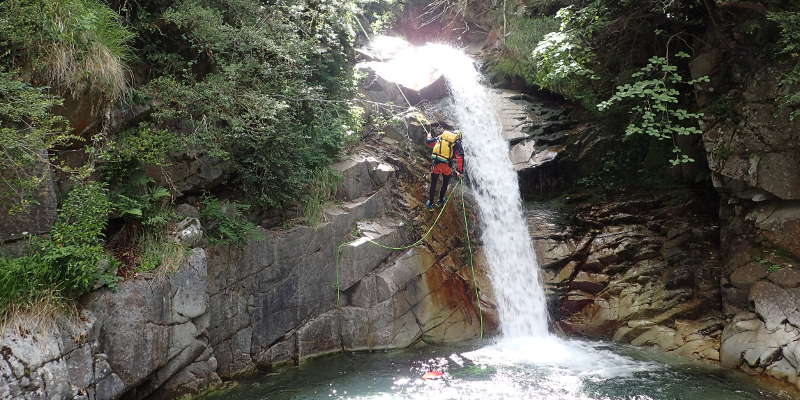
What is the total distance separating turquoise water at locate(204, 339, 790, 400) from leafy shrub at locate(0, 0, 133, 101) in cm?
438

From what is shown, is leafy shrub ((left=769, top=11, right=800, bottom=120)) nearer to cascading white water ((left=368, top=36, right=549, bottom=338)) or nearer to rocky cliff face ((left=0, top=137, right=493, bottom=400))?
cascading white water ((left=368, top=36, right=549, bottom=338))

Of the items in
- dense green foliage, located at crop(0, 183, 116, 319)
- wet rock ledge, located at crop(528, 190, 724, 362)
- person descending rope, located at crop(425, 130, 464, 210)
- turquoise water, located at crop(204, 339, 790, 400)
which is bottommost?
turquoise water, located at crop(204, 339, 790, 400)

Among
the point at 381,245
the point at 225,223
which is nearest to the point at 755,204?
the point at 381,245

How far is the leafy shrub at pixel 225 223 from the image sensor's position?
22.9 feet

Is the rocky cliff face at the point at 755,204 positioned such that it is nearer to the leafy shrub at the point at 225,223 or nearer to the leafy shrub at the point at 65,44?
the leafy shrub at the point at 225,223

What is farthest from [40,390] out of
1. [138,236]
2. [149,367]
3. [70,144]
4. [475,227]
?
[475,227]

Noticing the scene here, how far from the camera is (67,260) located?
519 cm

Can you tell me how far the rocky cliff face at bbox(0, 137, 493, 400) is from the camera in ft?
16.5

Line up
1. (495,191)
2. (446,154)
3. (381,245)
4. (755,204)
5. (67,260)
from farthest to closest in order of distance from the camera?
(495,191) < (446,154) < (381,245) < (755,204) < (67,260)

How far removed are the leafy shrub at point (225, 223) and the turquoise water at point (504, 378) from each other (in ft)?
6.88

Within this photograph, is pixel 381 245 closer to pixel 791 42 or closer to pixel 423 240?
pixel 423 240

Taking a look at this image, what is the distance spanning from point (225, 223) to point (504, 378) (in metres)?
4.68

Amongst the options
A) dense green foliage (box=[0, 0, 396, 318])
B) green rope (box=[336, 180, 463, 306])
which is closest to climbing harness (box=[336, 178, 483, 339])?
green rope (box=[336, 180, 463, 306])

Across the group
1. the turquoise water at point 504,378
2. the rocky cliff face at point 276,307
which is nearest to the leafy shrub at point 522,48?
the rocky cliff face at point 276,307
